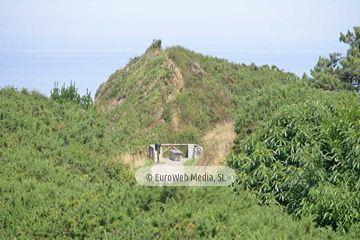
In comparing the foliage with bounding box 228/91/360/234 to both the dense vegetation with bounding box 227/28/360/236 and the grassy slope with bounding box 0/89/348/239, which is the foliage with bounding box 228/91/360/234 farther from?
the grassy slope with bounding box 0/89/348/239

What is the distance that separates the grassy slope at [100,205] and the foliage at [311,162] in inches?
34.0

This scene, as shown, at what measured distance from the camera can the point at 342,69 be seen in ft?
87.8

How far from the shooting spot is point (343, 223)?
8664mm

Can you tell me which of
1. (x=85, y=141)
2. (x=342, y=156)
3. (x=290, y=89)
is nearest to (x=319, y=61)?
(x=290, y=89)

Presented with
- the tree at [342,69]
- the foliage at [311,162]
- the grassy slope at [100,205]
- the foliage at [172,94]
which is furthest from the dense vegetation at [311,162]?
the foliage at [172,94]

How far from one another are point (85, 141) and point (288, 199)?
26.0 ft

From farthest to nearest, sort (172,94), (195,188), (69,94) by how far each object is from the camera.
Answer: (172,94) → (69,94) → (195,188)

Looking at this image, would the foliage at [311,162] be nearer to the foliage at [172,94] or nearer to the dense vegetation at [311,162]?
the dense vegetation at [311,162]

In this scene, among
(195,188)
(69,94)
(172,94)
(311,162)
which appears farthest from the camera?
(172,94)

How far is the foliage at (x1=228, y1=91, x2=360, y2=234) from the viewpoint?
8.80 meters

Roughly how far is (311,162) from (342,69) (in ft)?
62.6

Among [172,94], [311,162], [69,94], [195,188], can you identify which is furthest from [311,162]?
[172,94]

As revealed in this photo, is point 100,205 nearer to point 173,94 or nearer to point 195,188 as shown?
point 195,188

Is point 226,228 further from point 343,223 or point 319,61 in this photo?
point 319,61
